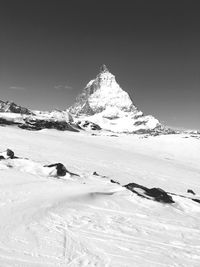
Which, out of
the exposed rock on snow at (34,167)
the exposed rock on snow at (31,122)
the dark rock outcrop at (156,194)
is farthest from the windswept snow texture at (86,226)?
the exposed rock on snow at (31,122)

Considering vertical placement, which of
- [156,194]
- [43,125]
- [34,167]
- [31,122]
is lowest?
[156,194]

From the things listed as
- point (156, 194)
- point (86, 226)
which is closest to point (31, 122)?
point (156, 194)

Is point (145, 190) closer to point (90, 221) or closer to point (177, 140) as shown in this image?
point (90, 221)

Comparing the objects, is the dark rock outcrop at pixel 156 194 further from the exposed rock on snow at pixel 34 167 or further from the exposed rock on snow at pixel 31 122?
the exposed rock on snow at pixel 31 122

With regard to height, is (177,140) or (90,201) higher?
(177,140)

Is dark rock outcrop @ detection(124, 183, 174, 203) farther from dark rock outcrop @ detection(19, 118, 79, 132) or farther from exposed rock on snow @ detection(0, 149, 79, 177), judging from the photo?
dark rock outcrop @ detection(19, 118, 79, 132)

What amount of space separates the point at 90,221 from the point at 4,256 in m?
4.03

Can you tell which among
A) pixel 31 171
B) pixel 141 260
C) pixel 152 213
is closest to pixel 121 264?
pixel 141 260

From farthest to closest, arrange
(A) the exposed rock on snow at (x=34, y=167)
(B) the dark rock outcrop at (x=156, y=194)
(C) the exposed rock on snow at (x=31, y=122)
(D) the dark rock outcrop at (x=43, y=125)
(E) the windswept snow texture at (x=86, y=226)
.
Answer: (D) the dark rock outcrop at (x=43, y=125) < (C) the exposed rock on snow at (x=31, y=122) < (A) the exposed rock on snow at (x=34, y=167) < (B) the dark rock outcrop at (x=156, y=194) < (E) the windswept snow texture at (x=86, y=226)

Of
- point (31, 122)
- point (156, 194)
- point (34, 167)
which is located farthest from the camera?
point (31, 122)

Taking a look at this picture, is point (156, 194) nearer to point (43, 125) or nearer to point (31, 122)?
point (31, 122)

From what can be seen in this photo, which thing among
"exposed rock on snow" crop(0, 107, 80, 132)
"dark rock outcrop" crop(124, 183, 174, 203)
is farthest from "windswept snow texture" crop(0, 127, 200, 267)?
"exposed rock on snow" crop(0, 107, 80, 132)

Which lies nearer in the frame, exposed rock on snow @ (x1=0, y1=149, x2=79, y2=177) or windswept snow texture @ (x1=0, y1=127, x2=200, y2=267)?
windswept snow texture @ (x1=0, y1=127, x2=200, y2=267)

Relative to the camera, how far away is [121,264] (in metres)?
7.46
